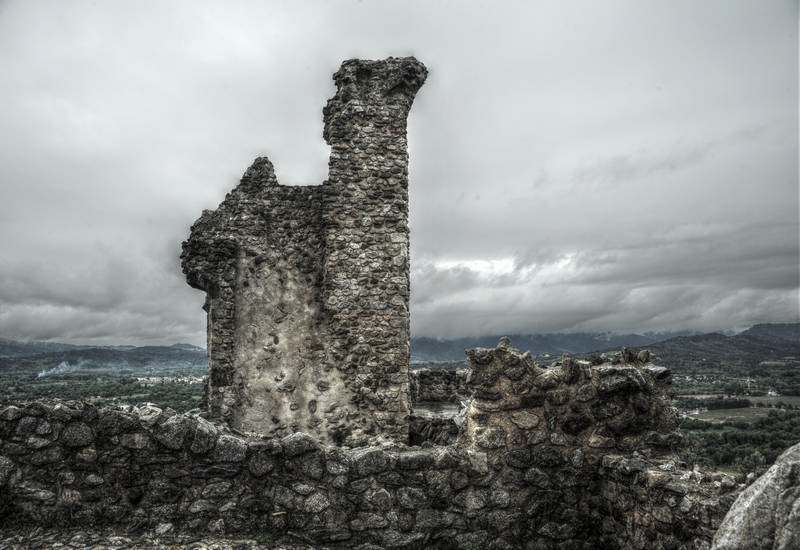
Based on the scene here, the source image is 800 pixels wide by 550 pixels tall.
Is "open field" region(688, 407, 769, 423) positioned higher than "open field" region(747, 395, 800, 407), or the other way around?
"open field" region(688, 407, 769, 423)

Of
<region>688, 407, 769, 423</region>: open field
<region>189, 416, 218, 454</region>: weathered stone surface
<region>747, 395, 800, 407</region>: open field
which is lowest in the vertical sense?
<region>747, 395, 800, 407</region>: open field

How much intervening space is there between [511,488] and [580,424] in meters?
0.96

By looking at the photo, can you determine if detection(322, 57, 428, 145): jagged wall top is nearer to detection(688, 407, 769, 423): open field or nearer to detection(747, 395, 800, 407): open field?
detection(688, 407, 769, 423): open field

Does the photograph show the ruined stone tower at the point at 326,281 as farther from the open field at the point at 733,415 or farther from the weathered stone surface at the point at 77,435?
the open field at the point at 733,415

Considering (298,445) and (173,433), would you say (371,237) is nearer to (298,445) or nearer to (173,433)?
(298,445)

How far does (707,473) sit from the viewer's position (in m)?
4.00

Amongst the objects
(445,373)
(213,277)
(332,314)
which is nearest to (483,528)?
(332,314)

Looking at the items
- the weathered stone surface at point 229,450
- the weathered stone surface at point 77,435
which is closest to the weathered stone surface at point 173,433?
the weathered stone surface at point 229,450

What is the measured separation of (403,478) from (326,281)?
15.8ft

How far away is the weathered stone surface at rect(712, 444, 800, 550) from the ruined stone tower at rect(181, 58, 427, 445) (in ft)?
20.3

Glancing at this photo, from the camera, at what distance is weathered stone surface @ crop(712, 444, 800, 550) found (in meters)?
2.24

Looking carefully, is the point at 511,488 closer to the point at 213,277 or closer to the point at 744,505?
the point at 744,505

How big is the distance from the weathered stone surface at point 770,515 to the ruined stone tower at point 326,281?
Answer: 20.3 feet

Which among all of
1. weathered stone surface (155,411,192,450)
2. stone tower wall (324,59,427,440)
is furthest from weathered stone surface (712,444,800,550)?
stone tower wall (324,59,427,440)
